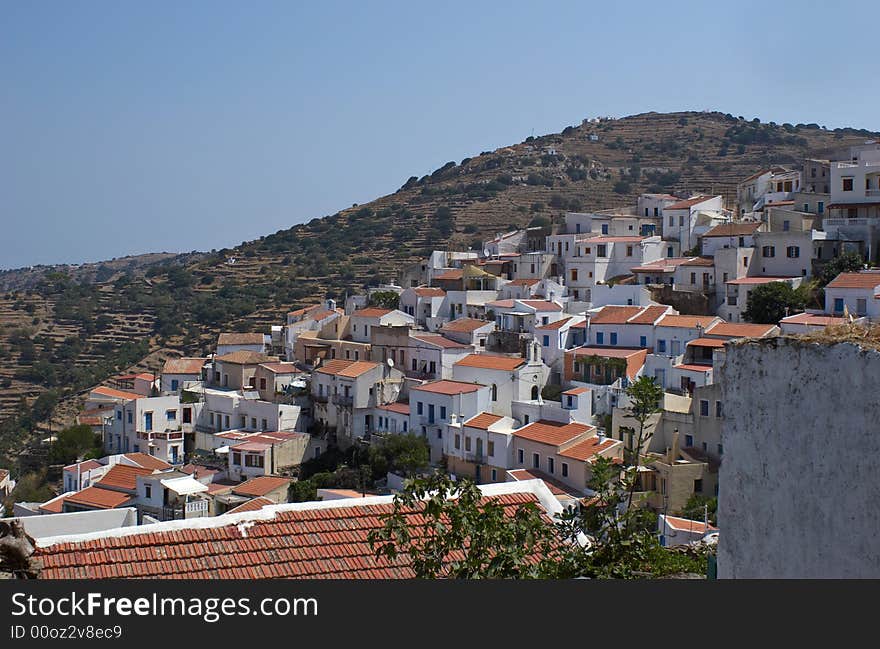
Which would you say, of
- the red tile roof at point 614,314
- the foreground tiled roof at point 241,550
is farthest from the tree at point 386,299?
the foreground tiled roof at point 241,550

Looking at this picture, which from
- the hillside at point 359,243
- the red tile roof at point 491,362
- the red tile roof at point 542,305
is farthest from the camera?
the hillside at point 359,243

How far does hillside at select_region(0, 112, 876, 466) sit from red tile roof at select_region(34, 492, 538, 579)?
47512 millimetres

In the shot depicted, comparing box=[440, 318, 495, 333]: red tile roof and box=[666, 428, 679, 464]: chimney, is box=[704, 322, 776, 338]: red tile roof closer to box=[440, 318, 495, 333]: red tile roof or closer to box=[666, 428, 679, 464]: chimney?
box=[666, 428, 679, 464]: chimney

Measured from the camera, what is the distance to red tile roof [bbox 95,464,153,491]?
3460 cm

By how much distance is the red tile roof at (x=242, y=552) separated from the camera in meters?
7.86

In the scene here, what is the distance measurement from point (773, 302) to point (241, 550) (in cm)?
3034

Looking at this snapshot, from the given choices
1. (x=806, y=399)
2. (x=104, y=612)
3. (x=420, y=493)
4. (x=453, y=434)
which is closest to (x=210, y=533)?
(x=420, y=493)

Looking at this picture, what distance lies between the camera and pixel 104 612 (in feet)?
17.1

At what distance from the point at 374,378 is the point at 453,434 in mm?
5365

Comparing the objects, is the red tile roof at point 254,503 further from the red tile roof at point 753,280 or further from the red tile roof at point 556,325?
the red tile roof at point 753,280

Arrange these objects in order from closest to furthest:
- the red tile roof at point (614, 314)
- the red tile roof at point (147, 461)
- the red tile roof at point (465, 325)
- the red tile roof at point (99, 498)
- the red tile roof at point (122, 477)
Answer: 1. the red tile roof at point (99, 498)
2. the red tile roof at point (122, 477)
3. the red tile roof at point (614, 314)
4. the red tile roof at point (147, 461)
5. the red tile roof at point (465, 325)

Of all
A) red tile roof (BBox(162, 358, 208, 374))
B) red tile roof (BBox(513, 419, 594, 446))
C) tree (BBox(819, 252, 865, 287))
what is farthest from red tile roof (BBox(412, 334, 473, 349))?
tree (BBox(819, 252, 865, 287))

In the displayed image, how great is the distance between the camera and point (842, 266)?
121 ft

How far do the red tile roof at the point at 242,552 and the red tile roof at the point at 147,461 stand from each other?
1199 inches
